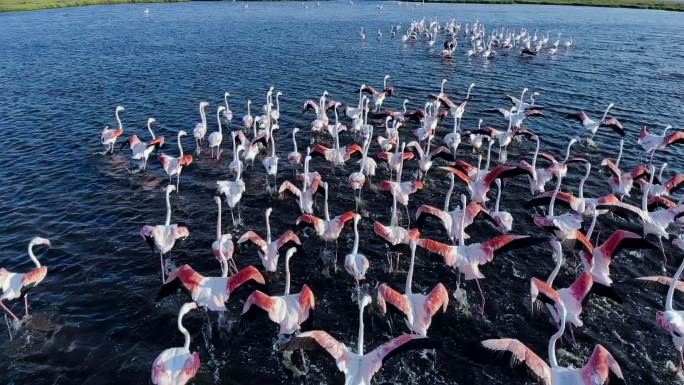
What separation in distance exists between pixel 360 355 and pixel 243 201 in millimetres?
9545

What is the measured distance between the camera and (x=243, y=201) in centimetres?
1655

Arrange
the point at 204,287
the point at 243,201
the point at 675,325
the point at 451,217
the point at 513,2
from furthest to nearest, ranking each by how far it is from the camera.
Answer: the point at 513,2, the point at 243,201, the point at 451,217, the point at 204,287, the point at 675,325

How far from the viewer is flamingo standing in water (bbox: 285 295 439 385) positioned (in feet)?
25.4

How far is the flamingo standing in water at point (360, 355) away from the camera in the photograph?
305 inches

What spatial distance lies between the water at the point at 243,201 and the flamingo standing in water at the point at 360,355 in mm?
1453

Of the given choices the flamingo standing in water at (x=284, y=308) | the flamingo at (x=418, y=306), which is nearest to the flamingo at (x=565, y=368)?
the flamingo at (x=418, y=306)

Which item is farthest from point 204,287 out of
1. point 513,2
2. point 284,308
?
point 513,2

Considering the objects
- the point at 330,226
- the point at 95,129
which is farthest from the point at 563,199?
the point at 95,129

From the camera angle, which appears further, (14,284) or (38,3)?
(38,3)

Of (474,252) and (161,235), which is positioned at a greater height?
(474,252)

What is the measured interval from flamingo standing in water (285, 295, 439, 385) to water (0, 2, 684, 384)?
57.2 inches

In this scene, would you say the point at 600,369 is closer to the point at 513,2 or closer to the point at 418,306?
the point at 418,306

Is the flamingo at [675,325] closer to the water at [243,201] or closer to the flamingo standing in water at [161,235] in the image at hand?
the water at [243,201]

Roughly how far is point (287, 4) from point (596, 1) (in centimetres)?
6204
